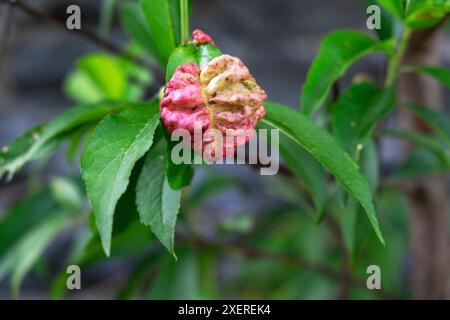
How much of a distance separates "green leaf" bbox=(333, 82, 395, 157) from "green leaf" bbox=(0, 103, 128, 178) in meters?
0.21

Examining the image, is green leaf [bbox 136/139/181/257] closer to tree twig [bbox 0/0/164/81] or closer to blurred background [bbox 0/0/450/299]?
tree twig [bbox 0/0/164/81]

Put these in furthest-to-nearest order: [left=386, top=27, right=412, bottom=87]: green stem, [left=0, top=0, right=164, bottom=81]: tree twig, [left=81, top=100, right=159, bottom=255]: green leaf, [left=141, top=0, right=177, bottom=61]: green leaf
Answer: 1. [left=0, top=0, right=164, bottom=81]: tree twig
2. [left=386, top=27, right=412, bottom=87]: green stem
3. [left=141, top=0, right=177, bottom=61]: green leaf
4. [left=81, top=100, right=159, bottom=255]: green leaf

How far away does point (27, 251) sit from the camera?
0.94m

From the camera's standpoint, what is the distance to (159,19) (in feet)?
1.91

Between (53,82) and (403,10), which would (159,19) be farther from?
(53,82)

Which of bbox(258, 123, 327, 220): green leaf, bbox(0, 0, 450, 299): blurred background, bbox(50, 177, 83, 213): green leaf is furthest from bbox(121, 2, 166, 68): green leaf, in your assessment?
bbox(0, 0, 450, 299): blurred background

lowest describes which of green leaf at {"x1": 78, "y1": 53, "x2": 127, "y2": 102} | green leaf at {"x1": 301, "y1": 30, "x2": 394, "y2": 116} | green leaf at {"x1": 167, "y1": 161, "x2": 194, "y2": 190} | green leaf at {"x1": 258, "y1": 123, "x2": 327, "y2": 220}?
green leaf at {"x1": 167, "y1": 161, "x2": 194, "y2": 190}

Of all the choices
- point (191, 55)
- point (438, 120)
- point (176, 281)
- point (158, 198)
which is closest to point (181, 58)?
point (191, 55)

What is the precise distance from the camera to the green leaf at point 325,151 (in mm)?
482

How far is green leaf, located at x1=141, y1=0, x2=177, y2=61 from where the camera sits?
580 mm

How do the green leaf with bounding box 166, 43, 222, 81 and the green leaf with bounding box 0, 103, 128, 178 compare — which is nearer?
the green leaf with bounding box 166, 43, 222, 81

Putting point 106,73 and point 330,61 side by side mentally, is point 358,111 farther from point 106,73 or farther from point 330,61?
point 106,73
